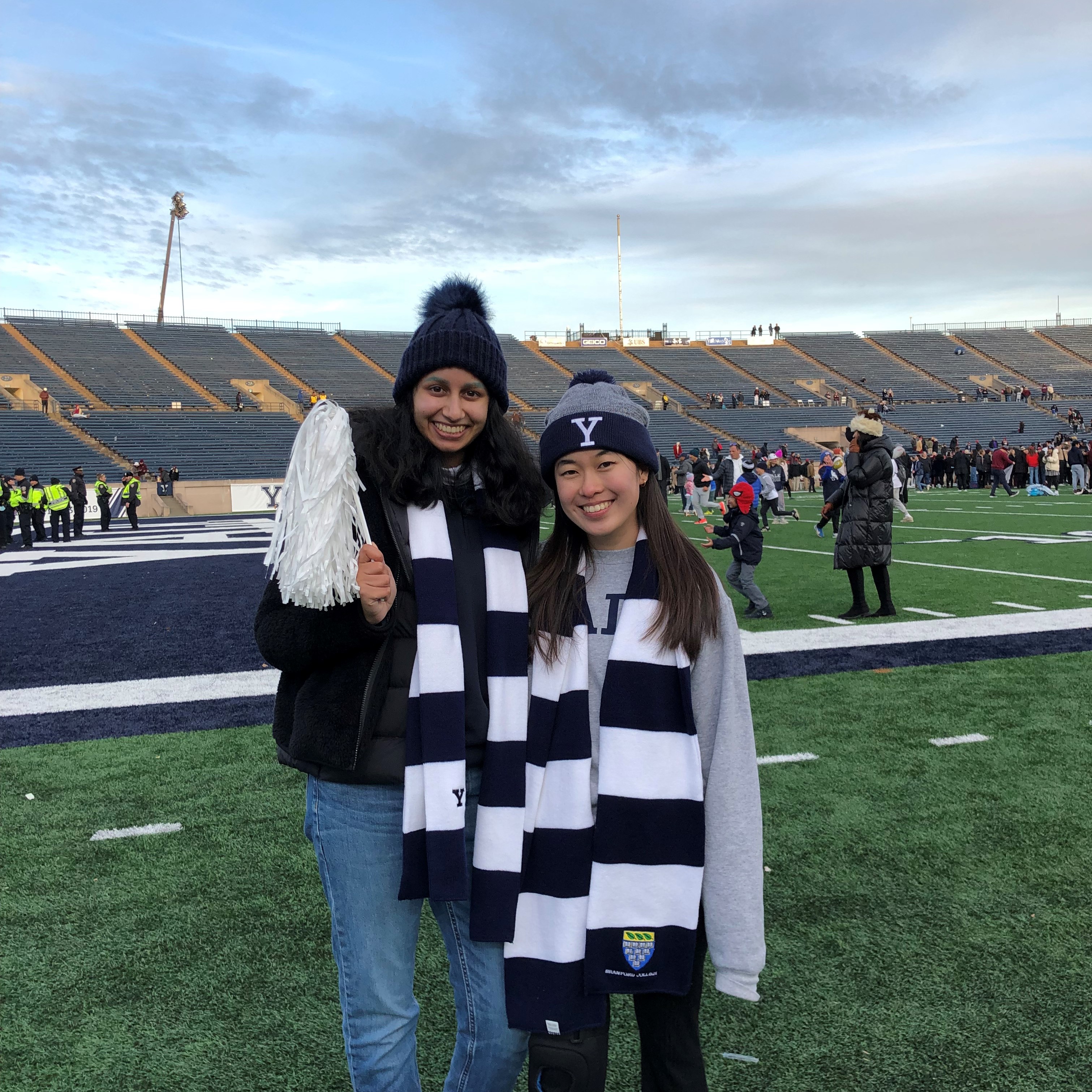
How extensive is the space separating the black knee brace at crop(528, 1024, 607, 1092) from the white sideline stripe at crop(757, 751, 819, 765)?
2714mm

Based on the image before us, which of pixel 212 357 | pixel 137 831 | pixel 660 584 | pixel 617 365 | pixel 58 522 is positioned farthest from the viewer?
pixel 617 365

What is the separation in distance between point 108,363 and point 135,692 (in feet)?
125

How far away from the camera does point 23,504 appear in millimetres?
18766

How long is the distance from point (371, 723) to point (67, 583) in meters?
11.7

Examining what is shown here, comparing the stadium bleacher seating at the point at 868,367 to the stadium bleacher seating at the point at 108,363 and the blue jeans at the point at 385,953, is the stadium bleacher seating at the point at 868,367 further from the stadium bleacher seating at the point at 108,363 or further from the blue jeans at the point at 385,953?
the blue jeans at the point at 385,953

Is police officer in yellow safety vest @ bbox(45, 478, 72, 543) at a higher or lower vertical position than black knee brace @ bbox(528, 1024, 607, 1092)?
higher

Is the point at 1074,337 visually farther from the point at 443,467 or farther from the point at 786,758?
the point at 443,467

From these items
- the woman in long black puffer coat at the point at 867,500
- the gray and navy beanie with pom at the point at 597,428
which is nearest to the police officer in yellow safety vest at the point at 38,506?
the woman in long black puffer coat at the point at 867,500

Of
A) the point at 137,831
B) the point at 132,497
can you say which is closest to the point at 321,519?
the point at 137,831

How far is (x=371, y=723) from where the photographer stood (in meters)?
1.52

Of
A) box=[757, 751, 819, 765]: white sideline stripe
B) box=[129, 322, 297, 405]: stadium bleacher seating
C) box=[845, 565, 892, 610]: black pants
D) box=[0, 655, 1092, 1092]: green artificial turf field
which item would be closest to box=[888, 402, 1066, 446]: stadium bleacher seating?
box=[129, 322, 297, 405]: stadium bleacher seating

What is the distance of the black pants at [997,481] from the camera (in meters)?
24.9

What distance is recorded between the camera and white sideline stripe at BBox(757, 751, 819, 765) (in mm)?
4172

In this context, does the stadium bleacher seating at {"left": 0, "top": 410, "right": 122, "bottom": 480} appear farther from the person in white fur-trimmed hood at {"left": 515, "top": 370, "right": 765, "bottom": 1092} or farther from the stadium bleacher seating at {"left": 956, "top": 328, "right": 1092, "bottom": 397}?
the stadium bleacher seating at {"left": 956, "top": 328, "right": 1092, "bottom": 397}
